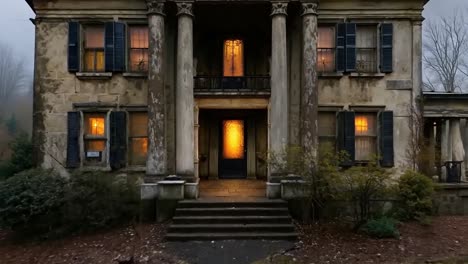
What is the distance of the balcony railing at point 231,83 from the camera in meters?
13.4

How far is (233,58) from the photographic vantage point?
1445cm

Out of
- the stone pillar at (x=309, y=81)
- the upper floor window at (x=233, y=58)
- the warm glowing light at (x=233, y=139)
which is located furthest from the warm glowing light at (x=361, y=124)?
the warm glowing light at (x=233, y=139)

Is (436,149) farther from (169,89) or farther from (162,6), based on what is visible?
(162,6)

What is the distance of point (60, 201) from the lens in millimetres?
10375

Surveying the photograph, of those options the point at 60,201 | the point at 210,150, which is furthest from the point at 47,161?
the point at 210,150

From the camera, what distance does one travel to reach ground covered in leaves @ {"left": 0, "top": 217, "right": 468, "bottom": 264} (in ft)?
28.1

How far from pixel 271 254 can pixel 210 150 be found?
7.27 meters

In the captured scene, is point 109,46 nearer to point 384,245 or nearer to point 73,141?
point 73,141

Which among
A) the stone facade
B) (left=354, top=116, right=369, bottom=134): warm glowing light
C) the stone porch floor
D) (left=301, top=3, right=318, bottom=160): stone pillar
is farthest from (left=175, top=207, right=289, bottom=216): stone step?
(left=354, top=116, right=369, bottom=134): warm glowing light

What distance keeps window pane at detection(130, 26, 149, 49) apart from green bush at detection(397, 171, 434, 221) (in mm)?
9479

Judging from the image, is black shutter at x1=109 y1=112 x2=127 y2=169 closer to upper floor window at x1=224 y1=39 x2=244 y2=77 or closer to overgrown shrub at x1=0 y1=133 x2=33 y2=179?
overgrown shrub at x1=0 y1=133 x2=33 y2=179

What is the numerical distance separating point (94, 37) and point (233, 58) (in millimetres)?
5107

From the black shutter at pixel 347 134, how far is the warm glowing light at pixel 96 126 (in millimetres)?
8240

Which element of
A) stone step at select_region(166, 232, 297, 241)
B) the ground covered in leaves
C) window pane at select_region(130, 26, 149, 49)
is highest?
window pane at select_region(130, 26, 149, 49)
